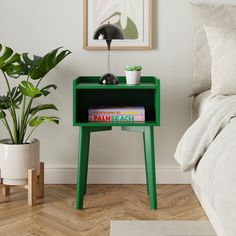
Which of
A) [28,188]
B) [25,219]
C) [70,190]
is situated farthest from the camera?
[70,190]

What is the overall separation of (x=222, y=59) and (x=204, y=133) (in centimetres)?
72

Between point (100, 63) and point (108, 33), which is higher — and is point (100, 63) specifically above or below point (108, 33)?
below

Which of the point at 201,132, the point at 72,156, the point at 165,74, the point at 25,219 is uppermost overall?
the point at 165,74

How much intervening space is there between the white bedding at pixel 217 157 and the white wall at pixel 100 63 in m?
0.68

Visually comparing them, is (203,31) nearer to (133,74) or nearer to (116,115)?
(133,74)

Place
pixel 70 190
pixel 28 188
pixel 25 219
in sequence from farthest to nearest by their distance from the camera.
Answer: pixel 70 190, pixel 28 188, pixel 25 219

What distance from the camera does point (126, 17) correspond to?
369 centimetres

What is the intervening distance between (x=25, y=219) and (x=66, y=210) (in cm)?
25

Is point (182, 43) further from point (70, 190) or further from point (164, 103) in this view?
point (70, 190)

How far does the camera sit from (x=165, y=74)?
3750 millimetres

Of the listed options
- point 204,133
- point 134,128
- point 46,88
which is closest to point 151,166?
point 134,128

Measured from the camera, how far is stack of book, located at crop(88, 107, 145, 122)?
128 inches

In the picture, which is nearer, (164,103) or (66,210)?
(66,210)

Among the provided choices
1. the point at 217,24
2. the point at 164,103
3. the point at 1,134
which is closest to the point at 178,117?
the point at 164,103
